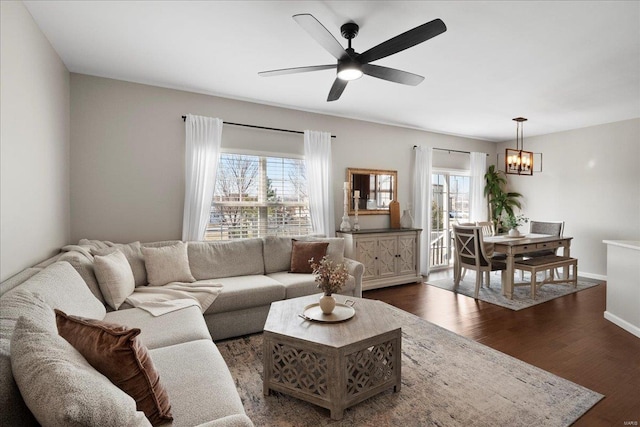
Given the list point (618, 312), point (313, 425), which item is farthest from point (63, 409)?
point (618, 312)

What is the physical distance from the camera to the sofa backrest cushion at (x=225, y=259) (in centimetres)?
341

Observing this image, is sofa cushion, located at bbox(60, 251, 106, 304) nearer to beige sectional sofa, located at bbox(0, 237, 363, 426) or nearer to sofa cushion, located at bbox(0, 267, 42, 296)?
beige sectional sofa, located at bbox(0, 237, 363, 426)

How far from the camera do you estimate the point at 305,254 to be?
379 centimetres

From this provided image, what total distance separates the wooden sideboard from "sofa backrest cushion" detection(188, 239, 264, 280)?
1.41 metres

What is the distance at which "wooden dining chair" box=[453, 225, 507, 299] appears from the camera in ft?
14.2

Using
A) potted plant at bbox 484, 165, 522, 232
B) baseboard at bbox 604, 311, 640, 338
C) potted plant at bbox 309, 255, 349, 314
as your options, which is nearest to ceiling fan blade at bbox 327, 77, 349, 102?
potted plant at bbox 309, 255, 349, 314

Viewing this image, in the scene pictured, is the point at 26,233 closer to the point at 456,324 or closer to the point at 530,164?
the point at 456,324

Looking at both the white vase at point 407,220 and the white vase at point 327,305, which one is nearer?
the white vase at point 327,305

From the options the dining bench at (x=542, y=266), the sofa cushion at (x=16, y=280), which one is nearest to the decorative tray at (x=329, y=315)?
the sofa cushion at (x=16, y=280)

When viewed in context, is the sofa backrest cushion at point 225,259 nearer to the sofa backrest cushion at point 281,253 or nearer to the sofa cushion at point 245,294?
the sofa backrest cushion at point 281,253

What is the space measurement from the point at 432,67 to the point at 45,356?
351 centimetres

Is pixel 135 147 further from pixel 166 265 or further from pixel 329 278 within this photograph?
pixel 329 278

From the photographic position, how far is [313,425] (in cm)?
187

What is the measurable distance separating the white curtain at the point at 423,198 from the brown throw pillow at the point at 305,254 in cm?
248
